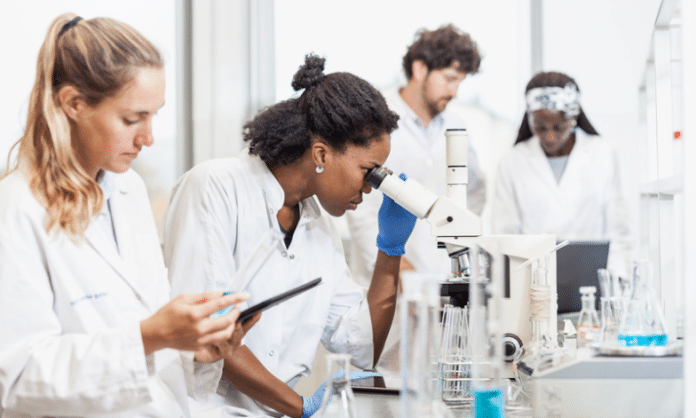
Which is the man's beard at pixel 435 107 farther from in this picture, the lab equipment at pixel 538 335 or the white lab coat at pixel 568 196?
the lab equipment at pixel 538 335

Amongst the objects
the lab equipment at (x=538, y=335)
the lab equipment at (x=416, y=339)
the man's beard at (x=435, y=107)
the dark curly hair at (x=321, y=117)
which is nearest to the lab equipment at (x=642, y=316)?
the lab equipment at (x=538, y=335)

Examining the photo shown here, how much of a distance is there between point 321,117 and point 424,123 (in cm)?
173

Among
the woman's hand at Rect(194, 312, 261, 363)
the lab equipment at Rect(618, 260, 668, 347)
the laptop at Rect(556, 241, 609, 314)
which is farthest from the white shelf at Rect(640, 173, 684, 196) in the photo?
the woman's hand at Rect(194, 312, 261, 363)

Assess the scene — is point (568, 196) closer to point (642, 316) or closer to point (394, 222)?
point (394, 222)

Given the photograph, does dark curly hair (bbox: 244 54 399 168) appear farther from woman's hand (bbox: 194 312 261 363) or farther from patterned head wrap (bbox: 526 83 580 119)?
patterned head wrap (bbox: 526 83 580 119)

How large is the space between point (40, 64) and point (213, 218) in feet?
2.12

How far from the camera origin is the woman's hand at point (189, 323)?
3.72 ft

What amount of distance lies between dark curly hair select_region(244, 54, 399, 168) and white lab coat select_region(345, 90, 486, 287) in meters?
1.36

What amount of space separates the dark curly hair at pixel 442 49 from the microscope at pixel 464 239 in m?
1.77

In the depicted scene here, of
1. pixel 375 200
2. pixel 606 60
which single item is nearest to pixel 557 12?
pixel 606 60

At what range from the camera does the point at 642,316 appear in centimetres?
125

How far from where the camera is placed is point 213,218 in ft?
5.93

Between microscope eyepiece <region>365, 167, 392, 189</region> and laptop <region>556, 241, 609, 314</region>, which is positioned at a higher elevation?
microscope eyepiece <region>365, 167, 392, 189</region>

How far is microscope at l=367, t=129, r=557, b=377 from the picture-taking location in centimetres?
161
